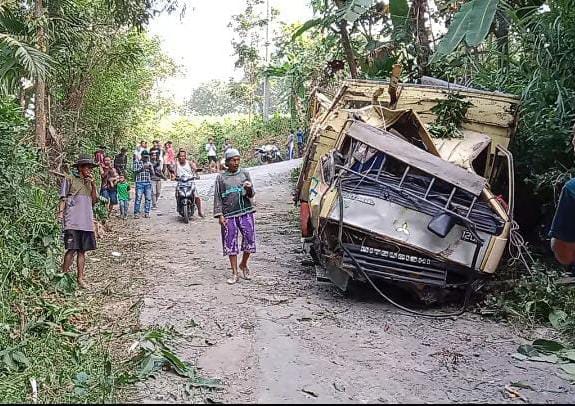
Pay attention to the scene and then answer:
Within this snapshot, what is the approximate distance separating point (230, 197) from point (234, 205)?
11 cm

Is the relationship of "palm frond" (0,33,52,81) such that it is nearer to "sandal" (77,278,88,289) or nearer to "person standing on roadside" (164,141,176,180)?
"sandal" (77,278,88,289)

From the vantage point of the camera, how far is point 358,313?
254 inches

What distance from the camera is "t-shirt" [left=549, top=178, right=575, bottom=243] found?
3.11 metres

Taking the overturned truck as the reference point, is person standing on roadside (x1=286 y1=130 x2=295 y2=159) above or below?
below

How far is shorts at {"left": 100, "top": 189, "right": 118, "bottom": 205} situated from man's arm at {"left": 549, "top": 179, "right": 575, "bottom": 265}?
1101cm

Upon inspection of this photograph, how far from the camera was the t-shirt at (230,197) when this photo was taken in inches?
299

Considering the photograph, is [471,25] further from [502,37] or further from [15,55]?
[15,55]

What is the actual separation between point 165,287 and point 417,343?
3.25 meters

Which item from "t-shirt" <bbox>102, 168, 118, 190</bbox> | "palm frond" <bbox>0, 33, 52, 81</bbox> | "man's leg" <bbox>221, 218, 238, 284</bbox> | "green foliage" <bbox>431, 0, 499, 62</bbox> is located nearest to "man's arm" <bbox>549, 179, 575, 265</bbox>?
"green foliage" <bbox>431, 0, 499, 62</bbox>

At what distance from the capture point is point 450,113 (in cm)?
825

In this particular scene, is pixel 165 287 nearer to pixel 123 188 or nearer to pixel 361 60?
pixel 123 188

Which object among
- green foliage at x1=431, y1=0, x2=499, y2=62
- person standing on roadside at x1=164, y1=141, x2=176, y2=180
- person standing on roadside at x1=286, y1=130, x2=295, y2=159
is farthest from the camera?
person standing on roadside at x1=286, y1=130, x2=295, y2=159

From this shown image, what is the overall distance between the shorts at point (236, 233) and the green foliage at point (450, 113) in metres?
2.62

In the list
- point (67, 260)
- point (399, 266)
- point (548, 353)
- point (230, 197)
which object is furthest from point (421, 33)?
point (548, 353)
